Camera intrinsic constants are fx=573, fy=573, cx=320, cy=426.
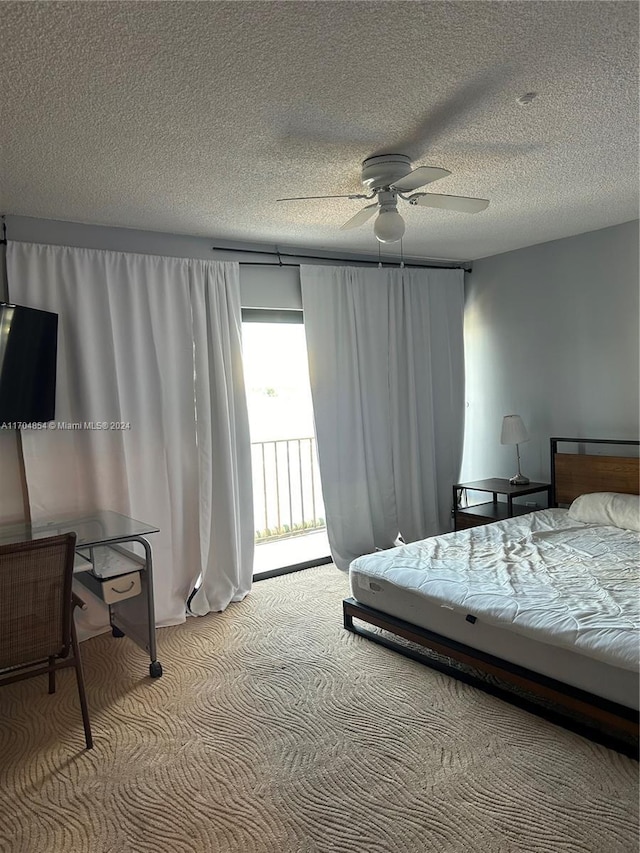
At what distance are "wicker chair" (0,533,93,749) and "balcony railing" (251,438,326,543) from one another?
125 inches

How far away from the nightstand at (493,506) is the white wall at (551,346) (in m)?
0.34

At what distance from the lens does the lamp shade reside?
179 inches

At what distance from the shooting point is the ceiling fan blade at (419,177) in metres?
2.34

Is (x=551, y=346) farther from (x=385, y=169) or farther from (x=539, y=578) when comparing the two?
(x=385, y=169)

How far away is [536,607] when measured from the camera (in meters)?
2.47

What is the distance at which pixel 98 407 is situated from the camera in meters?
3.45

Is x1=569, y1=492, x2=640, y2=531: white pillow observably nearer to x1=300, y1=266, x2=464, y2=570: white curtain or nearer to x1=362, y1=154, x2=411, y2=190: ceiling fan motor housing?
x1=300, y1=266, x2=464, y2=570: white curtain

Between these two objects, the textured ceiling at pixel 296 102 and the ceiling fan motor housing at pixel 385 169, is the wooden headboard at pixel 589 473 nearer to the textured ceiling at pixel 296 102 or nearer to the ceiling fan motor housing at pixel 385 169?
the textured ceiling at pixel 296 102

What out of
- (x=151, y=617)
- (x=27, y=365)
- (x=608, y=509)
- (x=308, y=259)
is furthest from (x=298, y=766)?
(x=308, y=259)

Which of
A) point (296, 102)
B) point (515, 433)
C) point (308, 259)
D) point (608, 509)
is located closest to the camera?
point (296, 102)

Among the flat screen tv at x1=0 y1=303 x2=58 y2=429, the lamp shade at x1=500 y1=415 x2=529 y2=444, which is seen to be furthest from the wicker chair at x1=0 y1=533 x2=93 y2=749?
the lamp shade at x1=500 y1=415 x2=529 y2=444

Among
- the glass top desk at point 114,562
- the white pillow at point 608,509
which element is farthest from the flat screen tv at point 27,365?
the white pillow at point 608,509

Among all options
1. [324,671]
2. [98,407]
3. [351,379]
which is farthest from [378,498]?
[98,407]

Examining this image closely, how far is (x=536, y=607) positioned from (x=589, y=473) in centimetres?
207
